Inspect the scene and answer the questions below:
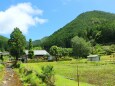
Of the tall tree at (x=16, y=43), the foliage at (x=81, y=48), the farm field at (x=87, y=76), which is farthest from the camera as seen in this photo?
the foliage at (x=81, y=48)

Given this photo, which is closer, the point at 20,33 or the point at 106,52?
the point at 20,33

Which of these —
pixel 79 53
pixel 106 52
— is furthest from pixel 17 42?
pixel 106 52

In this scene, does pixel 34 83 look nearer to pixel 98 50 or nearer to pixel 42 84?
pixel 42 84

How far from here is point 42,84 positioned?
122ft

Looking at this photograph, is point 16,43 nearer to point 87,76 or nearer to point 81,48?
point 81,48

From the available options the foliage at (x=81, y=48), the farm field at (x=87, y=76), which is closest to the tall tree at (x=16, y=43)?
the farm field at (x=87, y=76)

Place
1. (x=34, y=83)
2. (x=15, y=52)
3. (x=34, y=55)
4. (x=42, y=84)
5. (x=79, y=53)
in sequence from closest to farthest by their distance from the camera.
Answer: (x=42, y=84) → (x=34, y=83) → (x=15, y=52) → (x=79, y=53) → (x=34, y=55)

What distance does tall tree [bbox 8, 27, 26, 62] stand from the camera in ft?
349

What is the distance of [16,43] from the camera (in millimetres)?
106875

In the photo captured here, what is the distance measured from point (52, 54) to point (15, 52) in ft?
164

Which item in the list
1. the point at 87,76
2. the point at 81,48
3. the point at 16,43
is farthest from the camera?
the point at 81,48

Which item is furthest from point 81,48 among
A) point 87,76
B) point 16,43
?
point 87,76

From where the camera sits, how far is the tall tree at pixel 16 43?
106 metres

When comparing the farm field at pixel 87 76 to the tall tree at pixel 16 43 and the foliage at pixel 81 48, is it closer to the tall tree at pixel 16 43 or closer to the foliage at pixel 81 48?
the tall tree at pixel 16 43
